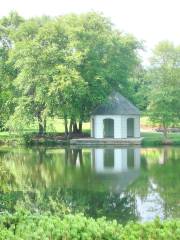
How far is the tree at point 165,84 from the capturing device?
3931cm

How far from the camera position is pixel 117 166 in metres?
25.2

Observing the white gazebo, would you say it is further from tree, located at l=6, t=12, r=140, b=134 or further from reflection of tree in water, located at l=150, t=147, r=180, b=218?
reflection of tree in water, located at l=150, t=147, r=180, b=218

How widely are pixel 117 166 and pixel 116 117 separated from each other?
660 inches

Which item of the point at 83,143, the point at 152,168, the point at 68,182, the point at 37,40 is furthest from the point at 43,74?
the point at 68,182

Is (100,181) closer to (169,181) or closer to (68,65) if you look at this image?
(169,181)

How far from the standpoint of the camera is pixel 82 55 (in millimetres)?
39781

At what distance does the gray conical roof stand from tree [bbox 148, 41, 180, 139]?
7.63ft

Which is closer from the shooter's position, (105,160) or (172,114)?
(105,160)

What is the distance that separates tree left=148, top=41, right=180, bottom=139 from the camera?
39.3m

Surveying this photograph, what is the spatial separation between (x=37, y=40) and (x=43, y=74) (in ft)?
10.9

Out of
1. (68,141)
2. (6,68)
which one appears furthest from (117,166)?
(6,68)

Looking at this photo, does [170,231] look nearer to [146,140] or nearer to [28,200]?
[28,200]

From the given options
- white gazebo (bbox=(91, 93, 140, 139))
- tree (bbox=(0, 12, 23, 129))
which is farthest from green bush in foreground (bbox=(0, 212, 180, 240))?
tree (bbox=(0, 12, 23, 129))

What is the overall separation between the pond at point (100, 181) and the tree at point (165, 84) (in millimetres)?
7280
